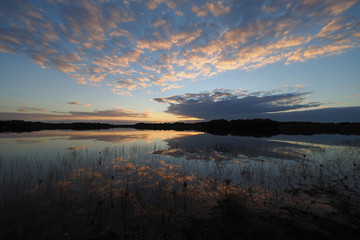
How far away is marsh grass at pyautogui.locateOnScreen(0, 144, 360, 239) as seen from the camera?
17.1 feet

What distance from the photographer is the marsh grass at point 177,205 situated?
5.20m

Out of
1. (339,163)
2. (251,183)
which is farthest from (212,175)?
(339,163)

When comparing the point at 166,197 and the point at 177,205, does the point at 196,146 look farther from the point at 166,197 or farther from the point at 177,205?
the point at 177,205

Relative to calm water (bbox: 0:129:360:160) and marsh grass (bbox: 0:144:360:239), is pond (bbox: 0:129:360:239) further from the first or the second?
calm water (bbox: 0:129:360:160)

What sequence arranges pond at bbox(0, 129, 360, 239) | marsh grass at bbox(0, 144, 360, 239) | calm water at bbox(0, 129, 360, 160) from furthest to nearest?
1. calm water at bbox(0, 129, 360, 160)
2. pond at bbox(0, 129, 360, 239)
3. marsh grass at bbox(0, 144, 360, 239)

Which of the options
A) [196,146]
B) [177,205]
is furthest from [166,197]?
[196,146]

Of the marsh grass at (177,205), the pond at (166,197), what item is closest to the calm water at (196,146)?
the pond at (166,197)

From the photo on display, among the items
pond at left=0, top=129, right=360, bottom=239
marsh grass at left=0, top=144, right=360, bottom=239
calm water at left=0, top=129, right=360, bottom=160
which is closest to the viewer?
marsh grass at left=0, top=144, right=360, bottom=239

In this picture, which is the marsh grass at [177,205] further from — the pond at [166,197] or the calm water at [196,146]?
the calm water at [196,146]

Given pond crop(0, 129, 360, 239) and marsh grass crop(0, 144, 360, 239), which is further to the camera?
pond crop(0, 129, 360, 239)

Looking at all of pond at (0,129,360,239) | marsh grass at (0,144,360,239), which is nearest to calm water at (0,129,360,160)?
pond at (0,129,360,239)

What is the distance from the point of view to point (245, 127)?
14038 cm

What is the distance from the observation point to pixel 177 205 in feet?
23.7

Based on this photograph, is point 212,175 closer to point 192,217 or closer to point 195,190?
point 195,190
